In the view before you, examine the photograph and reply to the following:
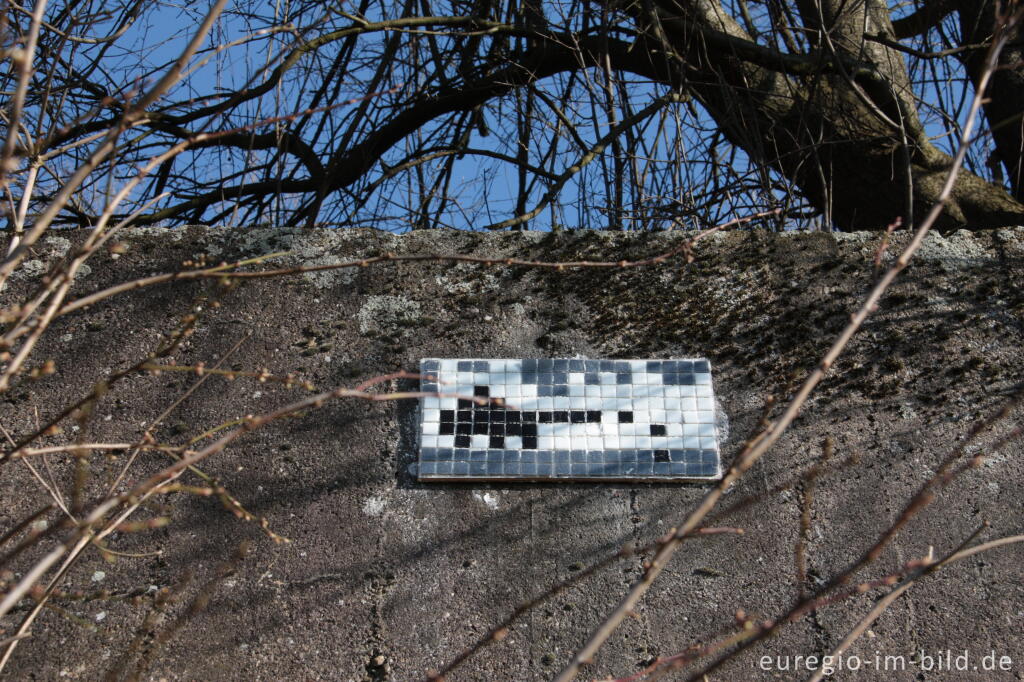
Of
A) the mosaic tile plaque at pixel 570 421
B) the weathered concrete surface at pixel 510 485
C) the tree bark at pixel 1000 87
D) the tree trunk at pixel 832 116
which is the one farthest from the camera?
the tree bark at pixel 1000 87

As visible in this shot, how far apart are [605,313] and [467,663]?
0.98m

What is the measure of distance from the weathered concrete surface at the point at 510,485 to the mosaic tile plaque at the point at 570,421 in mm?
47

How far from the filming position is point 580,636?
7.05 feet

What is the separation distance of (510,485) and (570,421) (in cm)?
23

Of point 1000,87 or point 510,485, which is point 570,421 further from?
point 1000,87

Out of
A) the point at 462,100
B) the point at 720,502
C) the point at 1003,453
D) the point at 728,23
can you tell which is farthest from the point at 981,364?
the point at 462,100

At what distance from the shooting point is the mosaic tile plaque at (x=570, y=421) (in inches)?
92.6

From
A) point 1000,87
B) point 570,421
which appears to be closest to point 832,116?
point 1000,87

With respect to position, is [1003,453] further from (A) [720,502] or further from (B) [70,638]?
(B) [70,638]

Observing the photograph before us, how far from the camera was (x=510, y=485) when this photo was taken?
2.34 m

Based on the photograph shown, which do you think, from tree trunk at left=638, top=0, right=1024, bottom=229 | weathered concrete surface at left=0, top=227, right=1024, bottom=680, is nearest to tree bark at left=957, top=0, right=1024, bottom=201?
tree trunk at left=638, top=0, right=1024, bottom=229

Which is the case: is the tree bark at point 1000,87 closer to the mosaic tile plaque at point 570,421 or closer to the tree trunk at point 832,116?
the tree trunk at point 832,116

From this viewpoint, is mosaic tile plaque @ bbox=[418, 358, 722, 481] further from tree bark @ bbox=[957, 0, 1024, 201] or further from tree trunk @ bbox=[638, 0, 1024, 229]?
tree bark @ bbox=[957, 0, 1024, 201]

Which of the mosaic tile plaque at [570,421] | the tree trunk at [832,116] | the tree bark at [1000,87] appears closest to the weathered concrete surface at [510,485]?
the mosaic tile plaque at [570,421]
